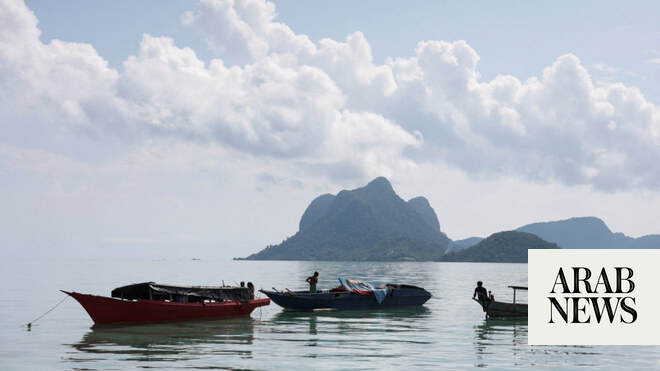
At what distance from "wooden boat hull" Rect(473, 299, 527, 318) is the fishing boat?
381 inches

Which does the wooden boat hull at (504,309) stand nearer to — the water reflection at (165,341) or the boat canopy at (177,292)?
the water reflection at (165,341)

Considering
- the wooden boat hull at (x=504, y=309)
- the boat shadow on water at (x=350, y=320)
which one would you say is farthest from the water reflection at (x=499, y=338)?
the boat shadow on water at (x=350, y=320)

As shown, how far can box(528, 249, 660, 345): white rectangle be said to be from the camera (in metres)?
20.9

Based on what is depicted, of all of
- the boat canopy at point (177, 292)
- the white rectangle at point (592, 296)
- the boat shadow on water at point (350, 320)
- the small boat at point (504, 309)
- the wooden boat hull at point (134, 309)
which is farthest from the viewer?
the small boat at point (504, 309)

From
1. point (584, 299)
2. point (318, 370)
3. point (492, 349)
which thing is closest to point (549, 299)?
point (584, 299)

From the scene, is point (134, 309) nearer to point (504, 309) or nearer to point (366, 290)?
point (366, 290)

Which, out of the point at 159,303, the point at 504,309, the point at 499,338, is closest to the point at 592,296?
the point at 499,338

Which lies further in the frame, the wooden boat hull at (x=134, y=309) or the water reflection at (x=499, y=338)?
the wooden boat hull at (x=134, y=309)

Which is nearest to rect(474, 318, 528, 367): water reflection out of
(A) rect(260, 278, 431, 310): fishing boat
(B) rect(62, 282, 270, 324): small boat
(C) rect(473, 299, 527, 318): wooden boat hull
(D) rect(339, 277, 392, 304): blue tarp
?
(C) rect(473, 299, 527, 318): wooden boat hull

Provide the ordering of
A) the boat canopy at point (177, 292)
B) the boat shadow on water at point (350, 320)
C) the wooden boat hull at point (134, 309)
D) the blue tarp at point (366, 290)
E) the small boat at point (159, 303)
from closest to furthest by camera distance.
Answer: the boat shadow on water at point (350, 320) → the wooden boat hull at point (134, 309) → the small boat at point (159, 303) → the boat canopy at point (177, 292) → the blue tarp at point (366, 290)

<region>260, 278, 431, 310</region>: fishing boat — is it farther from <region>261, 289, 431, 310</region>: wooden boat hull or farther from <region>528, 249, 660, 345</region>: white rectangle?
<region>528, 249, 660, 345</region>: white rectangle

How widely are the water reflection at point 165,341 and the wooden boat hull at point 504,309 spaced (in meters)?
15.6

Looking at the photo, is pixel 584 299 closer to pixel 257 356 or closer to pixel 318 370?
pixel 318 370

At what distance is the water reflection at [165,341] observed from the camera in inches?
977
